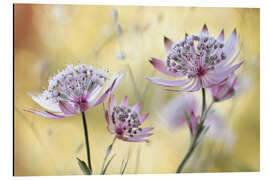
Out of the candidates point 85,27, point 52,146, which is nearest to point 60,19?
point 85,27

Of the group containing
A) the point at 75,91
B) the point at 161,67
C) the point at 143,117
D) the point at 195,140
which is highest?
the point at 161,67

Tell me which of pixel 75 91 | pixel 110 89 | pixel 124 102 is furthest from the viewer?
pixel 124 102

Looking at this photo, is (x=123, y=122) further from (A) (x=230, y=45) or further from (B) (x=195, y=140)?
(A) (x=230, y=45)

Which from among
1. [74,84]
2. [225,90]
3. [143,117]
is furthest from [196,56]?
[74,84]

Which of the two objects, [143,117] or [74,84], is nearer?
[74,84]

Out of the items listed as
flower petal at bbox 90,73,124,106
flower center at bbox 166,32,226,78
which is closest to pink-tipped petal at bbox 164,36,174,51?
flower center at bbox 166,32,226,78
